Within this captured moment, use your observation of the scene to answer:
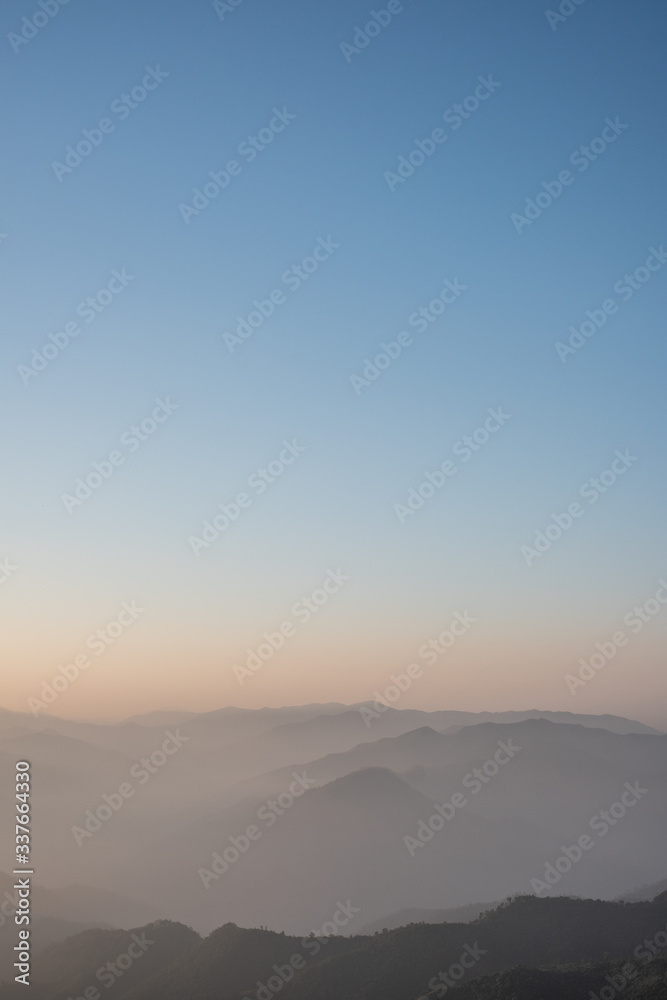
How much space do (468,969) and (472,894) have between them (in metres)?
172

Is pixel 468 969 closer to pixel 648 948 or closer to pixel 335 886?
pixel 648 948

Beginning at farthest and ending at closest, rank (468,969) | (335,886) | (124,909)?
(335,886), (124,909), (468,969)

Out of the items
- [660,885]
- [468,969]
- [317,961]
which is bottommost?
[317,961]

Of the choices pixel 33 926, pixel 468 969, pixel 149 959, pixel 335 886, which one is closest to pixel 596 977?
pixel 468 969

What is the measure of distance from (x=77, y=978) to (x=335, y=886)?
145192 mm

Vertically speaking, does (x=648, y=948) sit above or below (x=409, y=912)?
above

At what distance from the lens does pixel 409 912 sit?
138375 mm

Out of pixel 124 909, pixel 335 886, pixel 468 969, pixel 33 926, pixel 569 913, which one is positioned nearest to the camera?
pixel 468 969

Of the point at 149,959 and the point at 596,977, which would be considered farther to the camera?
the point at 149,959

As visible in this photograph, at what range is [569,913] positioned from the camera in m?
61.2

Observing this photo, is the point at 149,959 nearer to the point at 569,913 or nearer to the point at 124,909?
the point at 569,913

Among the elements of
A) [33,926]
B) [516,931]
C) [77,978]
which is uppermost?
[516,931]

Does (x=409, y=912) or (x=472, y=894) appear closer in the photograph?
(x=409, y=912)

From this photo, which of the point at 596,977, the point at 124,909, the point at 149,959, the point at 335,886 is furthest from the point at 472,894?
the point at 596,977
